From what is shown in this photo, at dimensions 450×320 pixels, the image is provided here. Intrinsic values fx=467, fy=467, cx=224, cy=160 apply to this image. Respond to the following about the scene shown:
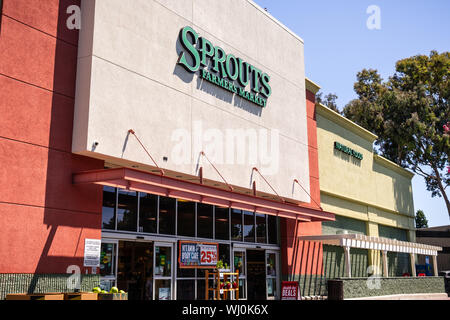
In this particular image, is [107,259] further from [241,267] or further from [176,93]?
[241,267]

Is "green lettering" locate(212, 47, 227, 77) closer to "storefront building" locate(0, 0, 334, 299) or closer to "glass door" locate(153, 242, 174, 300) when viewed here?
"storefront building" locate(0, 0, 334, 299)

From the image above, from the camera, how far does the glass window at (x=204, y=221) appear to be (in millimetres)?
20053

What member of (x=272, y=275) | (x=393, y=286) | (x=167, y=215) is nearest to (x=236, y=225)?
(x=272, y=275)

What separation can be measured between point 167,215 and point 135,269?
2.59 m

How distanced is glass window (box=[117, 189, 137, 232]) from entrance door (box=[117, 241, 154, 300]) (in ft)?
1.95

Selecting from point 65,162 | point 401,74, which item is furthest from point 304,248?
point 401,74

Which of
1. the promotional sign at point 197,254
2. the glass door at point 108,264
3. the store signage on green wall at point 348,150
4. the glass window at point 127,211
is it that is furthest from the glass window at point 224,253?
the store signage on green wall at point 348,150

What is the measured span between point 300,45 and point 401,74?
3034cm

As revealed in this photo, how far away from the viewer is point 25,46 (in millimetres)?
13586

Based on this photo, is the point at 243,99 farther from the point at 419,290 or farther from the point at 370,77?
the point at 370,77

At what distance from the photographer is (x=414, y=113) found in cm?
4609

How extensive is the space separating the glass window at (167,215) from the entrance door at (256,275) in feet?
18.9

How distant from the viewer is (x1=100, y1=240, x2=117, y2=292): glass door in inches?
607

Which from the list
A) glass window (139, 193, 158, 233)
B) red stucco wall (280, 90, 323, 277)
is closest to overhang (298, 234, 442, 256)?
red stucco wall (280, 90, 323, 277)
